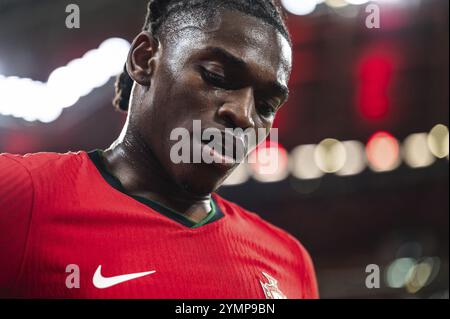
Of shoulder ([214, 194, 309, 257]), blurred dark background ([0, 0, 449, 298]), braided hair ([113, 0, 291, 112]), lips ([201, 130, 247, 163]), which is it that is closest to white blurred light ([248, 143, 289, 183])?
blurred dark background ([0, 0, 449, 298])

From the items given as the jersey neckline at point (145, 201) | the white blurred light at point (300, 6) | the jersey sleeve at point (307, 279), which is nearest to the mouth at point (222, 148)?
the jersey neckline at point (145, 201)

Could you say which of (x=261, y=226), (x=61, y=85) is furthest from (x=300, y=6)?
(x=261, y=226)

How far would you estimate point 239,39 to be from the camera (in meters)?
1.69

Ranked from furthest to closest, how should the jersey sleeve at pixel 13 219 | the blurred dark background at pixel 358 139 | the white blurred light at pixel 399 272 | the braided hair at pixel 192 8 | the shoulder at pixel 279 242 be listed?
the blurred dark background at pixel 358 139 < the white blurred light at pixel 399 272 < the shoulder at pixel 279 242 < the braided hair at pixel 192 8 < the jersey sleeve at pixel 13 219

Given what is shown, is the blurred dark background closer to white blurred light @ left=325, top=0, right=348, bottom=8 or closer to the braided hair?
white blurred light @ left=325, top=0, right=348, bottom=8

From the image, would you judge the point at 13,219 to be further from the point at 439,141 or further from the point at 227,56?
the point at 439,141

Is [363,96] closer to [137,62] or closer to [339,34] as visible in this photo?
[339,34]

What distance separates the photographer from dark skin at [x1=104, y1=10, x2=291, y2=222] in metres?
1.68

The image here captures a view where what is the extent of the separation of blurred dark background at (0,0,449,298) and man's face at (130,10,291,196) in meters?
6.48

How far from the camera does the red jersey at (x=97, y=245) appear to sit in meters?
1.50

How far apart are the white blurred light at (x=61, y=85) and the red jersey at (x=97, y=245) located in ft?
15.5

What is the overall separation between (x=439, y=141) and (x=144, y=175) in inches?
406

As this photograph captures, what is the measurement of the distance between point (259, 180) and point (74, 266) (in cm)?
969

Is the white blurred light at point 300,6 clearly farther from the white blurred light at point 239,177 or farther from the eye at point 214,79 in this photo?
the eye at point 214,79
